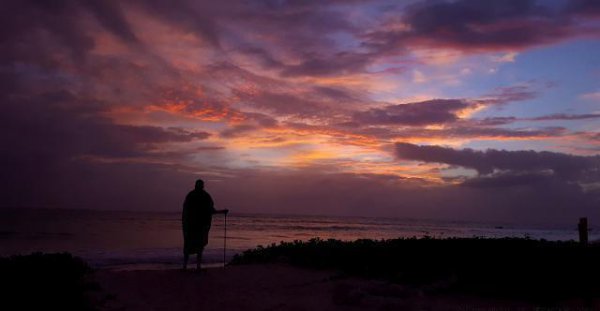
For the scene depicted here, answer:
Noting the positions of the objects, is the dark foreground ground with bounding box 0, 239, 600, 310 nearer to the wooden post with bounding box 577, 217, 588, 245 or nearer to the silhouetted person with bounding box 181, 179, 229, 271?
the silhouetted person with bounding box 181, 179, 229, 271

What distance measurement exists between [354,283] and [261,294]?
2.02 meters

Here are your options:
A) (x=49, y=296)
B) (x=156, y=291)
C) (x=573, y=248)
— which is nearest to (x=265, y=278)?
(x=156, y=291)

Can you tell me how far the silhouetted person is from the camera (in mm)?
13195

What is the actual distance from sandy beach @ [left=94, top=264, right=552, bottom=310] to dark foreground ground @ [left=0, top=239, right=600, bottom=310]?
0.07ft

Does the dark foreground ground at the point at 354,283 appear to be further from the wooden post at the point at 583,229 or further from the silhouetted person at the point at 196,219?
the wooden post at the point at 583,229

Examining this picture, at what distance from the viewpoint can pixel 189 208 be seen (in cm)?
1325

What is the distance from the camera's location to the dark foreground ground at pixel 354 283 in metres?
9.38

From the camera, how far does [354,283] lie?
35.3ft

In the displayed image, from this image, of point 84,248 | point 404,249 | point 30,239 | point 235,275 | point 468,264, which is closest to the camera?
point 468,264

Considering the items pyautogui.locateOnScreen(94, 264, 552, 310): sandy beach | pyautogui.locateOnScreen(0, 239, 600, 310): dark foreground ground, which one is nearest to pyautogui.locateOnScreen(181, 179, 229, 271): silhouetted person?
pyautogui.locateOnScreen(0, 239, 600, 310): dark foreground ground

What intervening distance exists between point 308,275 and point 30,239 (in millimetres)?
28260

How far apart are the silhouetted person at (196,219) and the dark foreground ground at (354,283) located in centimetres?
73

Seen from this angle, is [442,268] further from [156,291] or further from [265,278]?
[156,291]

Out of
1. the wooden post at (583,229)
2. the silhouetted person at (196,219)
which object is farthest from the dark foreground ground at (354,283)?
the wooden post at (583,229)
